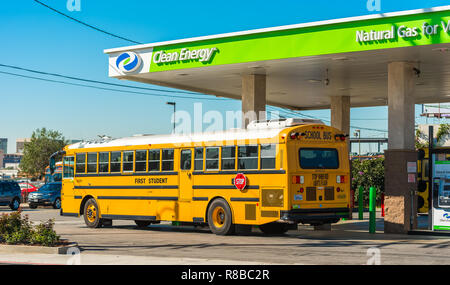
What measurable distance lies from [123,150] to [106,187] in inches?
60.5

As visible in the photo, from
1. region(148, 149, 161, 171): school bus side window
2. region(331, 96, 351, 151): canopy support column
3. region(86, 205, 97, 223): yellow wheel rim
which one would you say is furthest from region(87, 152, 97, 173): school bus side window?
region(331, 96, 351, 151): canopy support column

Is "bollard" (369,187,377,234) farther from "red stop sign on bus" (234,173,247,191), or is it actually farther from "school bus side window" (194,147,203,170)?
"school bus side window" (194,147,203,170)

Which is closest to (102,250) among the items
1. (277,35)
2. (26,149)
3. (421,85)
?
(277,35)

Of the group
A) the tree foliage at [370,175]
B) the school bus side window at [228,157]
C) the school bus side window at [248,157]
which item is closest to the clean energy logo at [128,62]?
the school bus side window at [228,157]

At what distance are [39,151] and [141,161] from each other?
66842mm

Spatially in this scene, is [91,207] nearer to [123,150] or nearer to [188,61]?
[123,150]

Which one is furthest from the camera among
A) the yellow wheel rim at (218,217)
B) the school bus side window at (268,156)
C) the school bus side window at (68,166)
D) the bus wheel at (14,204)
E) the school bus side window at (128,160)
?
the bus wheel at (14,204)

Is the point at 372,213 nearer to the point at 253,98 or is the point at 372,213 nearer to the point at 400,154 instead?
the point at 400,154

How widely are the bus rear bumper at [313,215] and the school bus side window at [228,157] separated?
2299 millimetres

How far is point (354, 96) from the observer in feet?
97.3

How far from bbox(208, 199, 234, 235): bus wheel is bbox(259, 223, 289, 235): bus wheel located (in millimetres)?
1454

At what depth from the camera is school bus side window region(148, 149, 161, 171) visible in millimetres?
20953

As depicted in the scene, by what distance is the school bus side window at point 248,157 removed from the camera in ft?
59.8

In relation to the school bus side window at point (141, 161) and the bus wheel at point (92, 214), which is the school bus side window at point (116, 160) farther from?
the bus wheel at point (92, 214)
